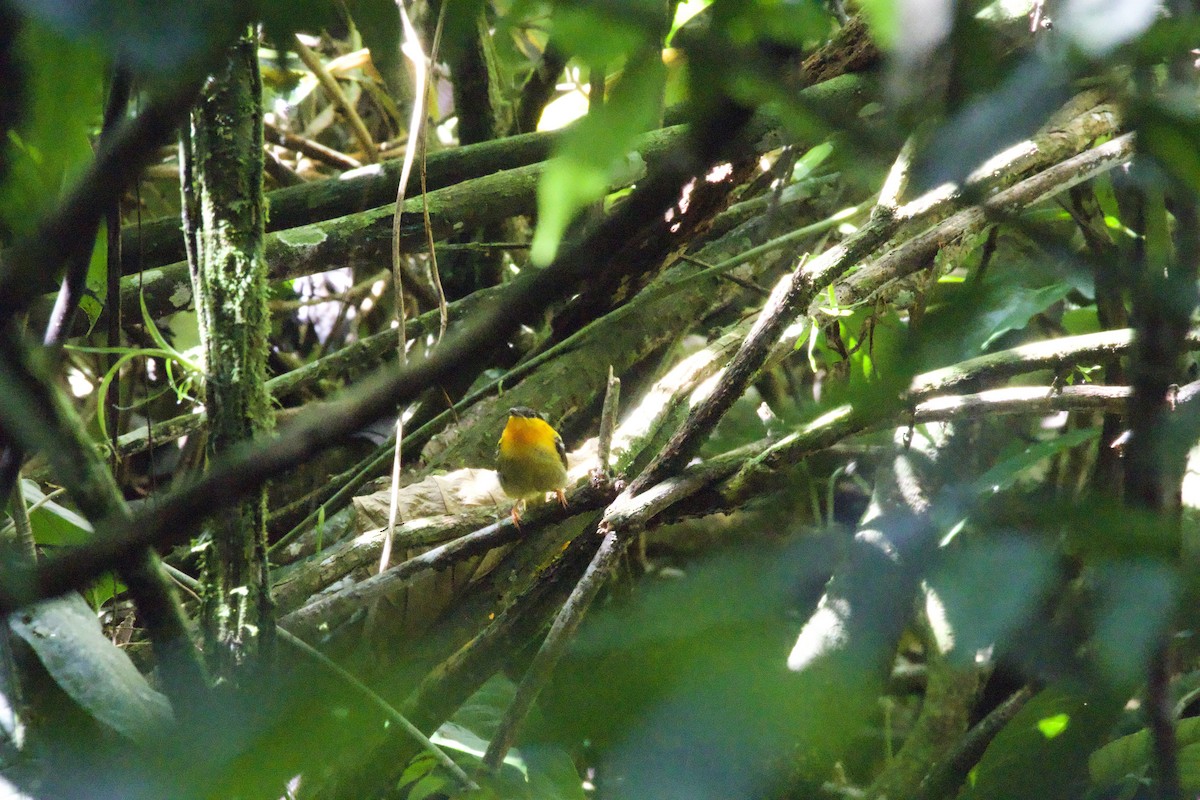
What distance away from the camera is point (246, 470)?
19.5 inches

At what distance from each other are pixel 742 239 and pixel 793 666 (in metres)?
2.76

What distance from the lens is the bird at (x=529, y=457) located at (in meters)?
2.59

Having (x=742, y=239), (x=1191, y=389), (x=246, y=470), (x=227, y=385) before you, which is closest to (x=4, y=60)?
(x=246, y=470)

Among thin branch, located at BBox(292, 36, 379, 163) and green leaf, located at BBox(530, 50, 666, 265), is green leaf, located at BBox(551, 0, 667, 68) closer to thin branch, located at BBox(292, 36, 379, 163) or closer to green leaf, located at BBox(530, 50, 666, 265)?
green leaf, located at BBox(530, 50, 666, 265)

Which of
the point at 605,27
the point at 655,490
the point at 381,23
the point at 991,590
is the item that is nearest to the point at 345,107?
the point at 655,490

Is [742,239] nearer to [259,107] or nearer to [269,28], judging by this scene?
[259,107]

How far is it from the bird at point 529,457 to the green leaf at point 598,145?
6.62ft

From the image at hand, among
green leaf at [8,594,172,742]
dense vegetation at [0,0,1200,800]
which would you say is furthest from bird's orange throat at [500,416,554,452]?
green leaf at [8,594,172,742]

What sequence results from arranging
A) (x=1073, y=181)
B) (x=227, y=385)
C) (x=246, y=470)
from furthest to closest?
(x=1073, y=181) → (x=227, y=385) → (x=246, y=470)

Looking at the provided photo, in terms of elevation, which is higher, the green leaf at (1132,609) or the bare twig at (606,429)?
the green leaf at (1132,609)

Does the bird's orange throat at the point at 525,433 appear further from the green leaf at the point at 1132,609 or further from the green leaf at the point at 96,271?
the green leaf at the point at 1132,609

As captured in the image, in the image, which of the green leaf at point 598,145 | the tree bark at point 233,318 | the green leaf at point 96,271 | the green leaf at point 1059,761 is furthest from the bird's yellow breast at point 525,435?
the green leaf at point 598,145

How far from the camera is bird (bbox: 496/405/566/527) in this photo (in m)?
2.59

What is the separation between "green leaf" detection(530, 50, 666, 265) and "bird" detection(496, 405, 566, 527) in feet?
6.62
